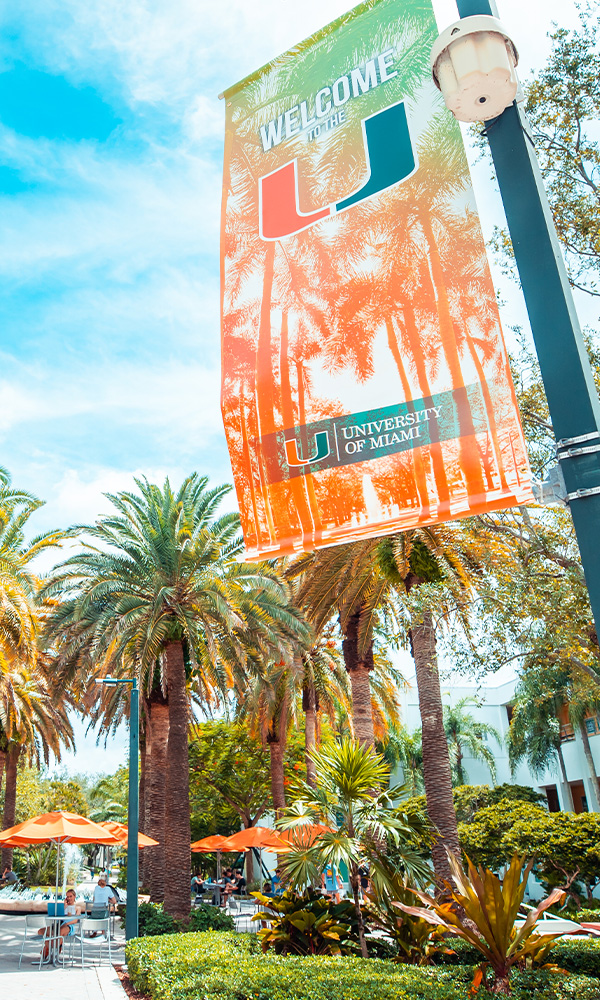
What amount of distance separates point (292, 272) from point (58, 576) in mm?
19470

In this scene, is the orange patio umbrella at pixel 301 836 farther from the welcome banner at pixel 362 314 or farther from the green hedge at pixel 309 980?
the welcome banner at pixel 362 314

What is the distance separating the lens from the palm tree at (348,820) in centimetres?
1095

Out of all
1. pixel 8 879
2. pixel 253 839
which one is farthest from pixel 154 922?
pixel 8 879

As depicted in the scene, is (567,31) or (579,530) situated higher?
(567,31)

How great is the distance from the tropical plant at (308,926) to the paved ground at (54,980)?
2.47 meters

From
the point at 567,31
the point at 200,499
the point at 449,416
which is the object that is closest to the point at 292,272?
the point at 449,416

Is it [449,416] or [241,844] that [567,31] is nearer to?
[449,416]


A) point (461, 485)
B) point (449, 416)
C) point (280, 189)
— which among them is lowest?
point (461, 485)

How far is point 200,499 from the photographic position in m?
23.0

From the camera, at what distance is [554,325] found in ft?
10.2

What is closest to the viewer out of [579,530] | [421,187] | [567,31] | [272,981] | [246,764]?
[579,530]

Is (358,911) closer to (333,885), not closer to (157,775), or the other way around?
(333,885)

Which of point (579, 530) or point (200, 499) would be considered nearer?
point (579, 530)

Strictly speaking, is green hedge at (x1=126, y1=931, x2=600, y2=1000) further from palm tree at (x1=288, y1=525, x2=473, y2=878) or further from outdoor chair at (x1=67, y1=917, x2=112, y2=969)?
palm tree at (x1=288, y1=525, x2=473, y2=878)
